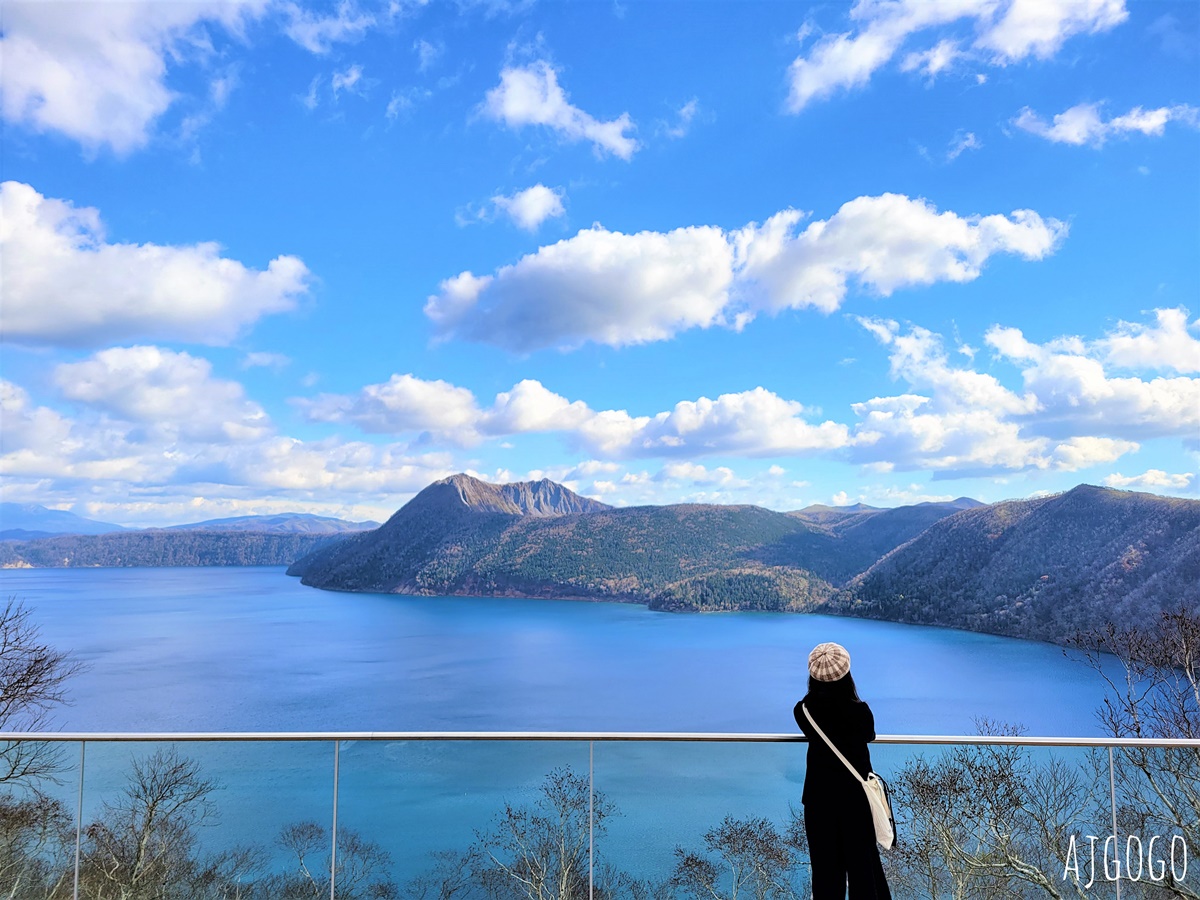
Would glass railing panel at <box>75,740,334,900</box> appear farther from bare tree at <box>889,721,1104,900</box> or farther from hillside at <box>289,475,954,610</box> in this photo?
hillside at <box>289,475,954,610</box>

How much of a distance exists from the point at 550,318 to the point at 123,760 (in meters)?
87.3

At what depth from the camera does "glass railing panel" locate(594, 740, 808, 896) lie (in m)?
2.82

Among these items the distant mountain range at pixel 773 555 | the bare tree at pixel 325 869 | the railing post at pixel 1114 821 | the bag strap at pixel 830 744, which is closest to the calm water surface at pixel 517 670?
the distant mountain range at pixel 773 555

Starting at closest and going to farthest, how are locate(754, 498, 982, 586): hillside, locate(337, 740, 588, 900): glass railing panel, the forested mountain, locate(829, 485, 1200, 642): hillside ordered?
locate(337, 740, 588, 900): glass railing panel < locate(829, 485, 1200, 642): hillside < the forested mountain < locate(754, 498, 982, 586): hillside

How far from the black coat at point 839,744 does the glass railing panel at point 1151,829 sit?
1158 millimetres

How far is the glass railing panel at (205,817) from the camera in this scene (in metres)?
2.84

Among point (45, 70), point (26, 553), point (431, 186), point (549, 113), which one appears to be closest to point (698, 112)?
point (549, 113)

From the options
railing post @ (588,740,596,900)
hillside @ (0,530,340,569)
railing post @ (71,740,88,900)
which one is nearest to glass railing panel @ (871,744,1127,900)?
railing post @ (588,740,596,900)

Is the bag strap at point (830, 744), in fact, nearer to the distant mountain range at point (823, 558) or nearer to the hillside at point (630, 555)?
the distant mountain range at point (823, 558)

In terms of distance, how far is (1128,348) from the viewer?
9006cm

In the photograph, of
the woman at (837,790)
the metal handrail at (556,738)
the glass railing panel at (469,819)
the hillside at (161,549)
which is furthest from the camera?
the hillside at (161,549)

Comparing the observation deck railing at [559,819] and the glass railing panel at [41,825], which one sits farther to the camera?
the glass railing panel at [41,825]

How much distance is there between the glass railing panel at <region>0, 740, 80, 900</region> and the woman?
104 inches

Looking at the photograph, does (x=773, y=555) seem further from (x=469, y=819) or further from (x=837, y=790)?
(x=837, y=790)
